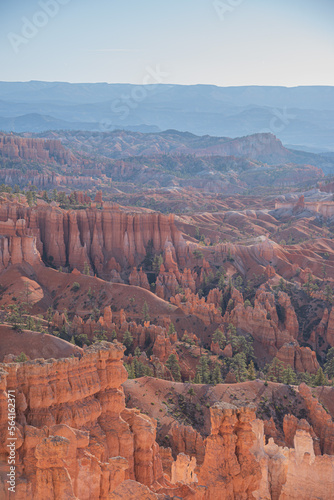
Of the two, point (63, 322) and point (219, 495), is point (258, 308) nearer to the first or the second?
point (63, 322)

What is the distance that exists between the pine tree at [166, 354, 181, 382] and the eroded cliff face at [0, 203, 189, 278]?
3748cm

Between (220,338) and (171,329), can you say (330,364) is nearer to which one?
(220,338)

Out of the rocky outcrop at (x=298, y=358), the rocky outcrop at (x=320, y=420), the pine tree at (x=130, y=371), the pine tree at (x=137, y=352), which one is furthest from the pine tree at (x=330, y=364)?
the pine tree at (x=130, y=371)

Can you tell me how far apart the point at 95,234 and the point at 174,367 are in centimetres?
4626

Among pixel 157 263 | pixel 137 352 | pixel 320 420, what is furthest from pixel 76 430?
pixel 157 263

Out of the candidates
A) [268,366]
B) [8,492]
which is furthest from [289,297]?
[8,492]

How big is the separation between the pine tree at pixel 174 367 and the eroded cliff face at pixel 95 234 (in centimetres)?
3748

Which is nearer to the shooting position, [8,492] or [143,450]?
[8,492]

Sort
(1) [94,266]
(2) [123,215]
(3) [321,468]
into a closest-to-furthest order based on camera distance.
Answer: (3) [321,468] < (1) [94,266] < (2) [123,215]

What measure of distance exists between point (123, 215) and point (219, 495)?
255 ft

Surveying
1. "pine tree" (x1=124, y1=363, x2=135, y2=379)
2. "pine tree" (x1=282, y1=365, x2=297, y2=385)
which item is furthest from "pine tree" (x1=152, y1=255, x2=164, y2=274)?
"pine tree" (x1=124, y1=363, x2=135, y2=379)

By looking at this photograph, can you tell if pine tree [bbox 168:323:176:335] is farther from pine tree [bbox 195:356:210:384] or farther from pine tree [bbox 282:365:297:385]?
pine tree [bbox 282:365:297:385]

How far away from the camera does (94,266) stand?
8862 centimetres

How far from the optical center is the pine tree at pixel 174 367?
4823 cm
